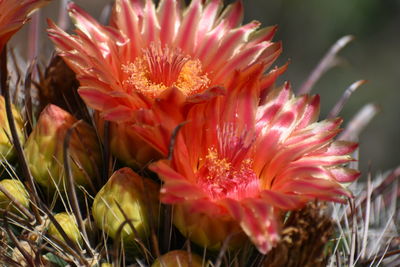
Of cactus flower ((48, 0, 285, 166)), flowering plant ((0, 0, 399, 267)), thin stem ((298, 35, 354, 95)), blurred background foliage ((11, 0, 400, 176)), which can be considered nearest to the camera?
flowering plant ((0, 0, 399, 267))

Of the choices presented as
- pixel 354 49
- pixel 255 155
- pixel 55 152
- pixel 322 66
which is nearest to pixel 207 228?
pixel 255 155

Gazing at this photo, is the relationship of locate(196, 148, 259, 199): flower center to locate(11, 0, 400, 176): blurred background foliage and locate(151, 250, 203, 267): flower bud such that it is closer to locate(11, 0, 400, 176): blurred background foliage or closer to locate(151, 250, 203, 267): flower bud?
locate(151, 250, 203, 267): flower bud

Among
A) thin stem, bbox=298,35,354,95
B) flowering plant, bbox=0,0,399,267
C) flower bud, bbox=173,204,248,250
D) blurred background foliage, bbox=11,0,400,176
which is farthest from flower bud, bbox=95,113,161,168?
blurred background foliage, bbox=11,0,400,176

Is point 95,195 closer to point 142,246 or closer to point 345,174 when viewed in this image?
point 142,246

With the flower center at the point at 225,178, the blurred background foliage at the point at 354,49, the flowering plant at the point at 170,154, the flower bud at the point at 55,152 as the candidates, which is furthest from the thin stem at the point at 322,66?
the blurred background foliage at the point at 354,49

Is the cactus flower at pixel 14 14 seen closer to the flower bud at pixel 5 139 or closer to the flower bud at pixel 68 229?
the flower bud at pixel 5 139

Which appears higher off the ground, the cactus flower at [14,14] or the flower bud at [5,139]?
the cactus flower at [14,14]
